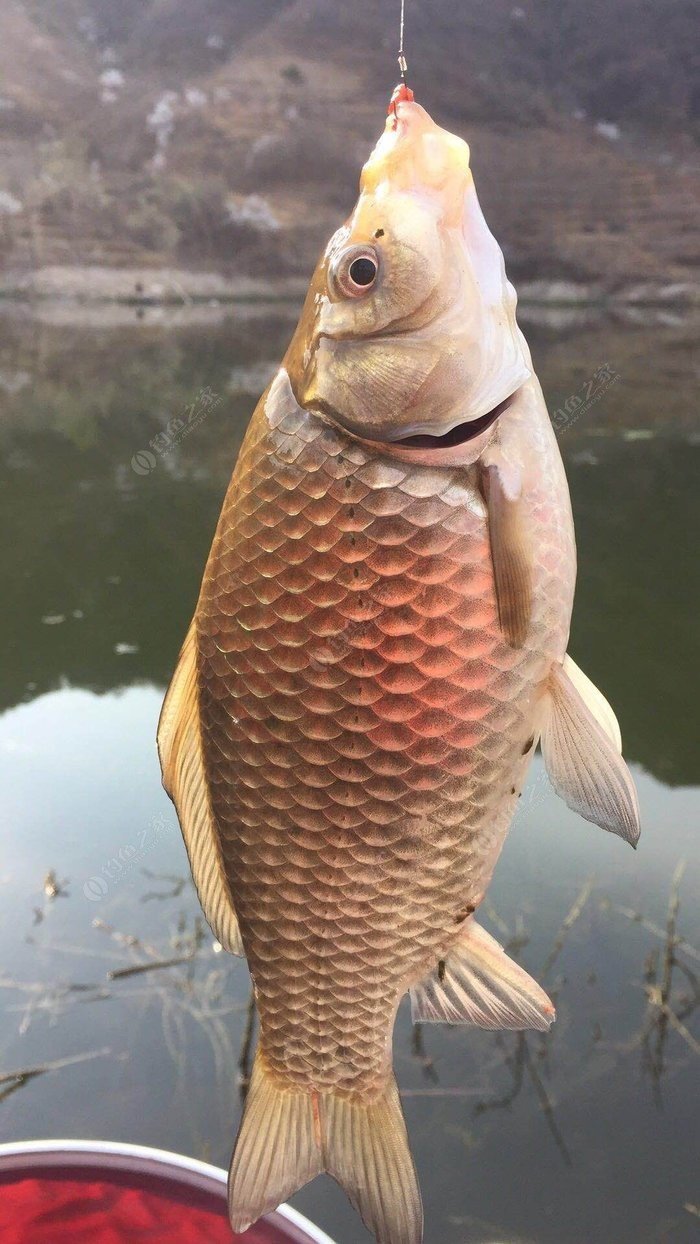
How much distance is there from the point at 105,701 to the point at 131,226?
27.9m

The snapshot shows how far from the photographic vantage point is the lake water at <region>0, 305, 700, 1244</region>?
2.27 metres

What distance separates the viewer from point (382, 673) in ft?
2.64

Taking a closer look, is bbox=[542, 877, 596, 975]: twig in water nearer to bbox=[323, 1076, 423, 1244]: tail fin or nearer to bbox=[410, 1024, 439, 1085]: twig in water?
bbox=[410, 1024, 439, 1085]: twig in water

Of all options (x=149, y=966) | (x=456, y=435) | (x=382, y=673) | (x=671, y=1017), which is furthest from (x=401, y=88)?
(x=671, y=1017)

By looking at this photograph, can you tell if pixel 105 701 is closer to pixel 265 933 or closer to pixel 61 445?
pixel 265 933

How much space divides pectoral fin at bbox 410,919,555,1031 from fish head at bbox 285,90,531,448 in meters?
0.55

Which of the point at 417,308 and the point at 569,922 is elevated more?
the point at 417,308

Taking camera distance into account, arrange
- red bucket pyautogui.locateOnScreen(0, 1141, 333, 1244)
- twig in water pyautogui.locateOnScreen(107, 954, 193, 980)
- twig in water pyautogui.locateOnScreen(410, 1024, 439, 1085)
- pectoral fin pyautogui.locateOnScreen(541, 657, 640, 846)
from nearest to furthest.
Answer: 1. pectoral fin pyautogui.locateOnScreen(541, 657, 640, 846)
2. red bucket pyautogui.locateOnScreen(0, 1141, 333, 1244)
3. twig in water pyautogui.locateOnScreen(410, 1024, 439, 1085)
4. twig in water pyautogui.locateOnScreen(107, 954, 193, 980)

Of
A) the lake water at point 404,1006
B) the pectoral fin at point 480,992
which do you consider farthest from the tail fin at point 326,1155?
the lake water at point 404,1006

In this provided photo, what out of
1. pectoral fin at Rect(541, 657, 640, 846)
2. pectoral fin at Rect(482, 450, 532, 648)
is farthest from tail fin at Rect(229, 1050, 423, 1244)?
pectoral fin at Rect(482, 450, 532, 648)

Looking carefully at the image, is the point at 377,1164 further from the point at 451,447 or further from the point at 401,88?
the point at 401,88

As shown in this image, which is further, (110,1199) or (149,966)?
(149,966)

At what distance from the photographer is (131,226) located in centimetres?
2831

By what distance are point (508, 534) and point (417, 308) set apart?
0.21 m
